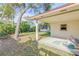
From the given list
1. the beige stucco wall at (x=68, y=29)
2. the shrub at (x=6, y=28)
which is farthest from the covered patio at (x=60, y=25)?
the shrub at (x=6, y=28)

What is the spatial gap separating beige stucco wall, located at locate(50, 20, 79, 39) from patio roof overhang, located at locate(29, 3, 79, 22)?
94mm

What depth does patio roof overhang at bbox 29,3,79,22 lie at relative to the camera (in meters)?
3.24

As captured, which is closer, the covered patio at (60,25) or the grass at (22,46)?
the covered patio at (60,25)

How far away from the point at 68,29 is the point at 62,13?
271 mm

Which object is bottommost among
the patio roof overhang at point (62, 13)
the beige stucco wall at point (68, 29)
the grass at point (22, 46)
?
the grass at point (22, 46)

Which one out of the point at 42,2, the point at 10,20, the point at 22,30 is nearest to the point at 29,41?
the point at 22,30

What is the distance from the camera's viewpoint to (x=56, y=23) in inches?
133

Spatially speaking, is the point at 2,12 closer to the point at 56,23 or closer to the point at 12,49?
the point at 12,49

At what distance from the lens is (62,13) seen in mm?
3326

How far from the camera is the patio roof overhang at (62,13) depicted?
10.6 ft

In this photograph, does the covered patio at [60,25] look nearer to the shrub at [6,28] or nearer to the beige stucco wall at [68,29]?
the beige stucco wall at [68,29]

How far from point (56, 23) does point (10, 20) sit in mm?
744

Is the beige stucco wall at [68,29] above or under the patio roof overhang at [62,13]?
under

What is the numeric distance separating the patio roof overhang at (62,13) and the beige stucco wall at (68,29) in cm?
9
